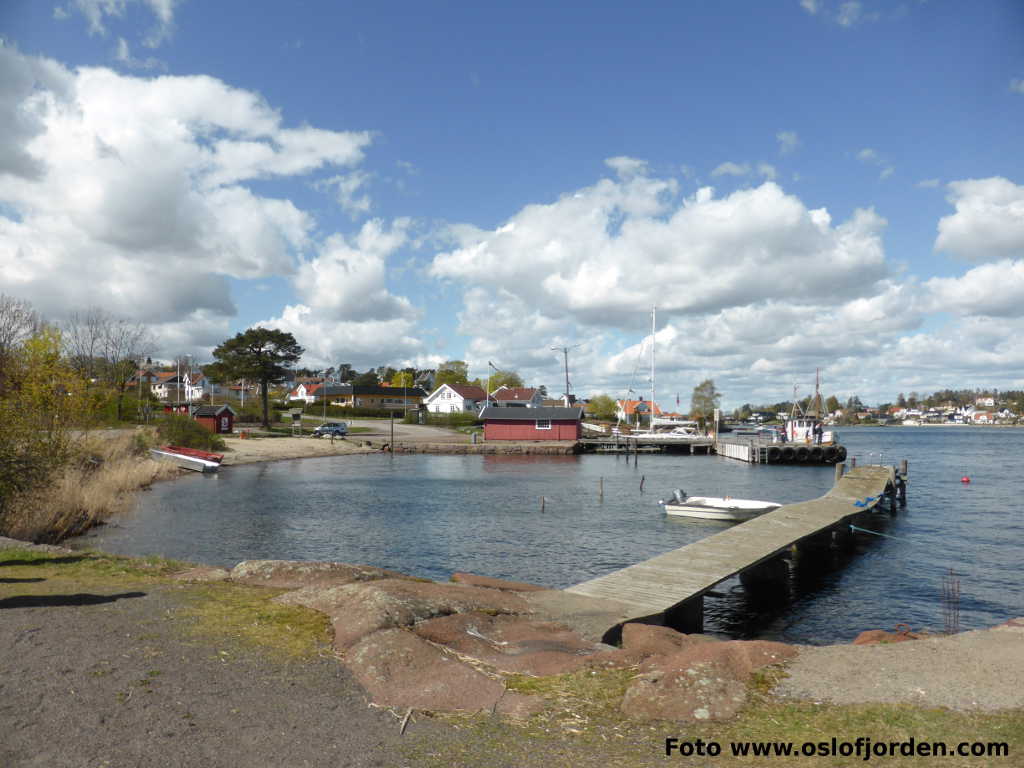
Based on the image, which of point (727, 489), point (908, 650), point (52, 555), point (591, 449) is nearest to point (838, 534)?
point (727, 489)

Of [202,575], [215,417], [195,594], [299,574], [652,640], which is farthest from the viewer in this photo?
[215,417]

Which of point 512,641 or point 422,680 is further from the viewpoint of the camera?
point 512,641

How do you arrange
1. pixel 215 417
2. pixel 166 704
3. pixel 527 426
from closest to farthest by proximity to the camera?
pixel 166 704 → pixel 215 417 → pixel 527 426

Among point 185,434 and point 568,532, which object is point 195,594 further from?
point 185,434

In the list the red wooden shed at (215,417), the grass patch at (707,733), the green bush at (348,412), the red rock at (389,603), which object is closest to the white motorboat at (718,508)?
the red rock at (389,603)

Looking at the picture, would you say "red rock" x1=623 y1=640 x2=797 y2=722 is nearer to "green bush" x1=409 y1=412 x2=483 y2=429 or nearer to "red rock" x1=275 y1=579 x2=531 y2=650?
"red rock" x1=275 y1=579 x2=531 y2=650

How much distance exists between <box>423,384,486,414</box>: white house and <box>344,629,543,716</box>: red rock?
118 meters

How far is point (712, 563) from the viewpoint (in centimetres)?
1831

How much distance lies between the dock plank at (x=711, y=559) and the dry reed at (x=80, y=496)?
1604cm

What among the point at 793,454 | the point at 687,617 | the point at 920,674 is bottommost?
the point at 793,454

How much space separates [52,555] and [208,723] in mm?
10470

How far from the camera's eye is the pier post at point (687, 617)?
48.6ft

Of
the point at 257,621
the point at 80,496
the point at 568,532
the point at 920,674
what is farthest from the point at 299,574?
the point at 568,532

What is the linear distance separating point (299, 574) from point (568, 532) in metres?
18.7
